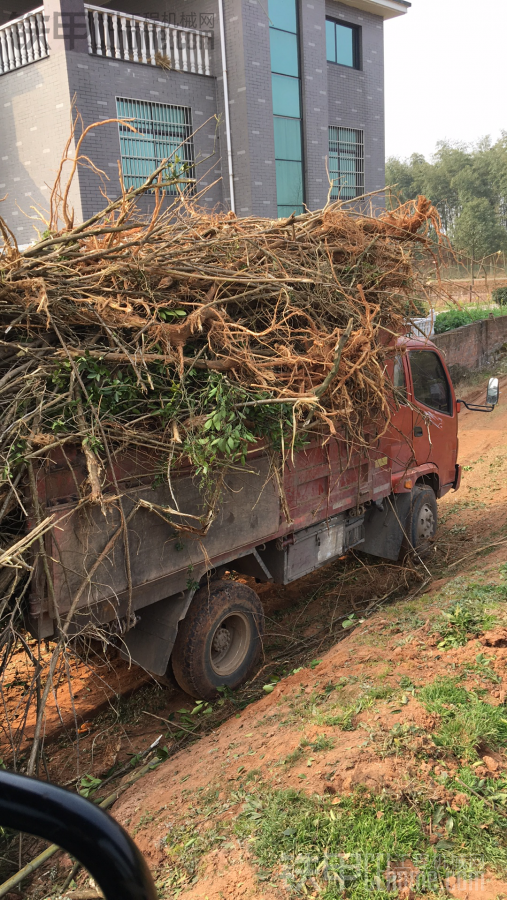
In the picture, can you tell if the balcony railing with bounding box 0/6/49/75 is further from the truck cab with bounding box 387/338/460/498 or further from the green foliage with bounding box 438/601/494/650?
the green foliage with bounding box 438/601/494/650

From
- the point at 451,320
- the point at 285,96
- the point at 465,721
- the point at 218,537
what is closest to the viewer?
the point at 465,721

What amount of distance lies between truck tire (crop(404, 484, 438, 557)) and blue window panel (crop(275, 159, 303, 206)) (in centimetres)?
968

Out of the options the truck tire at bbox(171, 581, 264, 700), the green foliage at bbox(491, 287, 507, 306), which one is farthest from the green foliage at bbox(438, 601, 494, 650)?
the green foliage at bbox(491, 287, 507, 306)

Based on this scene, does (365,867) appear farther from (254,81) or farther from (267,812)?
(254,81)

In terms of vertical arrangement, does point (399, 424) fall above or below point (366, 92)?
below

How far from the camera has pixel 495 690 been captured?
347 centimetres

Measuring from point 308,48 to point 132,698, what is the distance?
14973 mm

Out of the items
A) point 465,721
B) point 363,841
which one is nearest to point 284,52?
point 465,721

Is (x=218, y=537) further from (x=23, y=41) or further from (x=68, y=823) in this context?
(x=23, y=41)

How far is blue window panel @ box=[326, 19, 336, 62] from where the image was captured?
15.8m

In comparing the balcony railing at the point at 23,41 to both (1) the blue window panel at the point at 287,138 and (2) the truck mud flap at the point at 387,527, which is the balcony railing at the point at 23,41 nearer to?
(1) the blue window panel at the point at 287,138

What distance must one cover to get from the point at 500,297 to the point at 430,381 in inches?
708

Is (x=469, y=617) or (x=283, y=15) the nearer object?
(x=469, y=617)

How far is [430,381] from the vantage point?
272 inches
